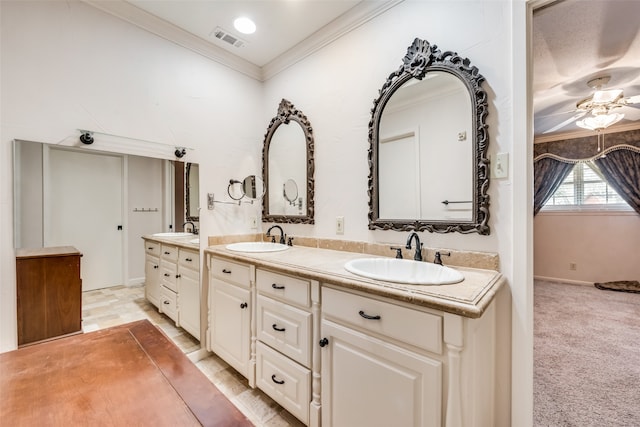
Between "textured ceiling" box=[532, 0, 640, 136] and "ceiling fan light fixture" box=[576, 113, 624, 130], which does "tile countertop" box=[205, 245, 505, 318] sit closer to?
"textured ceiling" box=[532, 0, 640, 136]

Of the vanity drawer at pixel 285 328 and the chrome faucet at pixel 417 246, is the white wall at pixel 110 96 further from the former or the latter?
the chrome faucet at pixel 417 246

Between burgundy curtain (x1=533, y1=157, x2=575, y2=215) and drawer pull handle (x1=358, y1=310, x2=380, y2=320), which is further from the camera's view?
burgundy curtain (x1=533, y1=157, x2=575, y2=215)

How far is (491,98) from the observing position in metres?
1.28

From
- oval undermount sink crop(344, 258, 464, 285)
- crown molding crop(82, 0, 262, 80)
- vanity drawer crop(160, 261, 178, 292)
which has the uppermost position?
crown molding crop(82, 0, 262, 80)

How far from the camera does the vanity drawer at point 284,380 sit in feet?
4.37

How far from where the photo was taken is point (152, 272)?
182 centimetres

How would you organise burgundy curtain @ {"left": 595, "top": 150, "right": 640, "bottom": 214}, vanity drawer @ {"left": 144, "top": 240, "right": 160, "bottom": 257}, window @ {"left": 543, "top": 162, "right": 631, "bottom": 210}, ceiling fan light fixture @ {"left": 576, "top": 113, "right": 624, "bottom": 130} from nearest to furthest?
vanity drawer @ {"left": 144, "top": 240, "right": 160, "bottom": 257} < ceiling fan light fixture @ {"left": 576, "top": 113, "right": 624, "bottom": 130} < burgundy curtain @ {"left": 595, "top": 150, "right": 640, "bottom": 214} < window @ {"left": 543, "top": 162, "right": 631, "bottom": 210}

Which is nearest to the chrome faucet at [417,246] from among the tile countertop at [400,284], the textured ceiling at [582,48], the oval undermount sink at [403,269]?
the oval undermount sink at [403,269]

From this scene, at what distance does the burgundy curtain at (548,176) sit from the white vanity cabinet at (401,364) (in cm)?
452

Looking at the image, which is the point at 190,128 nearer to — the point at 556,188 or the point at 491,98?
the point at 491,98

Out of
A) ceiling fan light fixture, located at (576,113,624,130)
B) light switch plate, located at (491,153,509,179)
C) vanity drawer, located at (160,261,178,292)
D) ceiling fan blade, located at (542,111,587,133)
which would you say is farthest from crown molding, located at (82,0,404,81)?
ceiling fan blade, located at (542,111,587,133)

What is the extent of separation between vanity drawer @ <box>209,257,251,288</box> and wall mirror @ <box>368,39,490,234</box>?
2.84 ft

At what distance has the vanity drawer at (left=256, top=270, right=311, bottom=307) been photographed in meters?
1.31

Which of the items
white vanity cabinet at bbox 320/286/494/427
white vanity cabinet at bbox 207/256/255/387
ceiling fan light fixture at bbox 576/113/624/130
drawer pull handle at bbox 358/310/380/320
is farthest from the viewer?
ceiling fan light fixture at bbox 576/113/624/130
